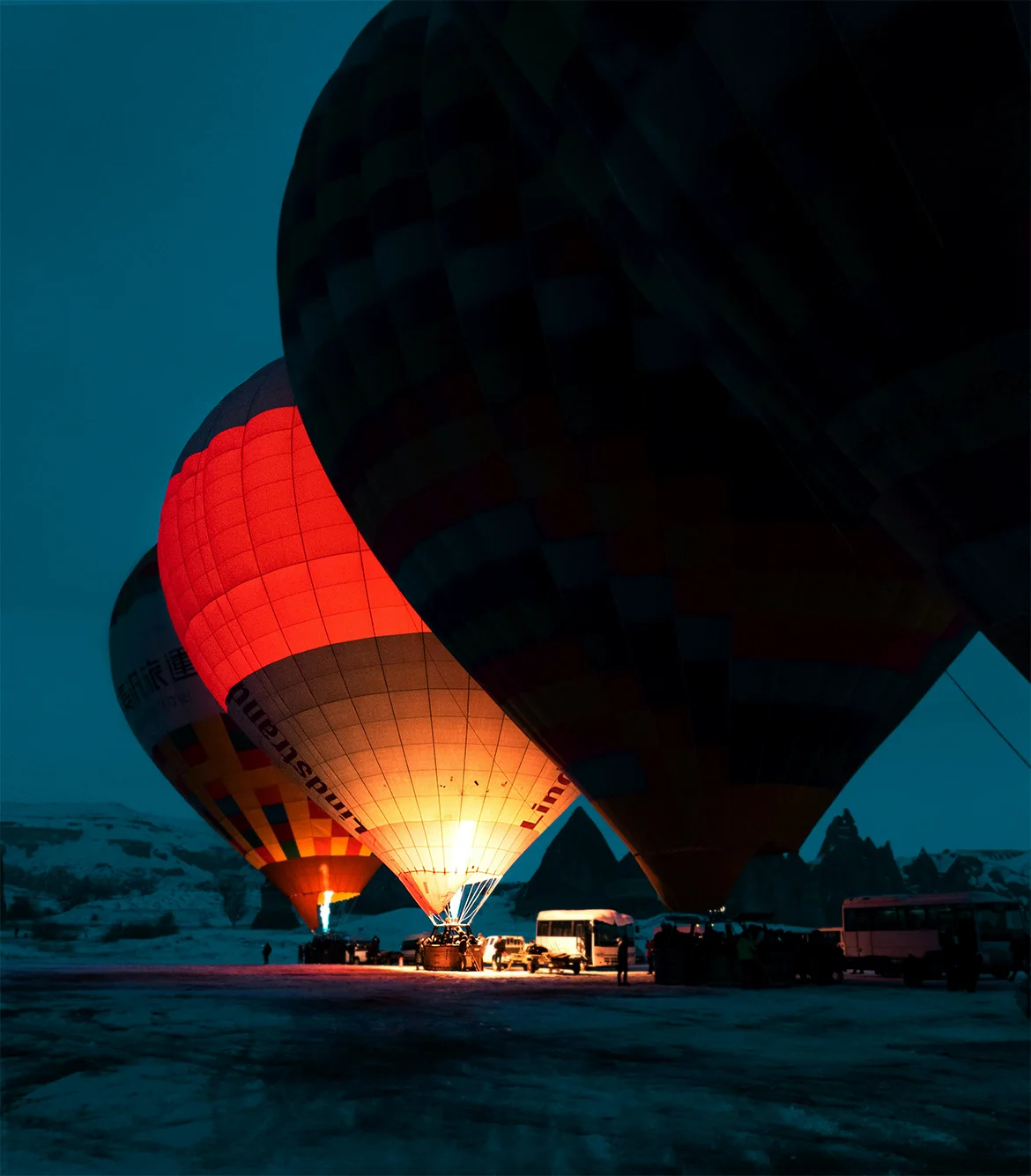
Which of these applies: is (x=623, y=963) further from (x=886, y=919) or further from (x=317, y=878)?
(x=317, y=878)

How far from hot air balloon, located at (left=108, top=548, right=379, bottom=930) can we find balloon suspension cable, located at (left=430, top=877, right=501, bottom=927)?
7.50m

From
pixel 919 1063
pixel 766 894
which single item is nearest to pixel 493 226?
pixel 919 1063

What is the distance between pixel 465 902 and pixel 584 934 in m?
6.93

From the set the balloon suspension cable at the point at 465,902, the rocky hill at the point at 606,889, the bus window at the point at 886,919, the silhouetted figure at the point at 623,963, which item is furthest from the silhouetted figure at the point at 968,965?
the rocky hill at the point at 606,889

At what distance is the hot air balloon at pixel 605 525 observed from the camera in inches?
637

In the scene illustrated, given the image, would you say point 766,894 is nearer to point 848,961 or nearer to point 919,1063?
point 848,961

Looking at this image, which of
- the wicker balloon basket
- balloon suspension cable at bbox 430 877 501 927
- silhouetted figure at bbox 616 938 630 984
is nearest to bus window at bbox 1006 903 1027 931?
silhouetted figure at bbox 616 938 630 984

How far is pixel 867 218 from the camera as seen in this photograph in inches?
349

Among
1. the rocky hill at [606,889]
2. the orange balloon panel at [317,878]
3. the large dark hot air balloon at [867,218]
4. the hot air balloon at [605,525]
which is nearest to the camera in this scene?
the large dark hot air balloon at [867,218]

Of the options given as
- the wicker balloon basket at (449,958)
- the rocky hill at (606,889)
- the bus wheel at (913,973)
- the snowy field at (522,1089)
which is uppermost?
the rocky hill at (606,889)

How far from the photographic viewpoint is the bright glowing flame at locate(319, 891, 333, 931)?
3766 cm

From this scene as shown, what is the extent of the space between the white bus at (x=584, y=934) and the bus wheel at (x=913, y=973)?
46.4ft

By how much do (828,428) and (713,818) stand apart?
858 centimetres

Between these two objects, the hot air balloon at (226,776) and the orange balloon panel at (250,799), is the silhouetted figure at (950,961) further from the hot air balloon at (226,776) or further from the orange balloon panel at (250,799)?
the orange balloon panel at (250,799)
